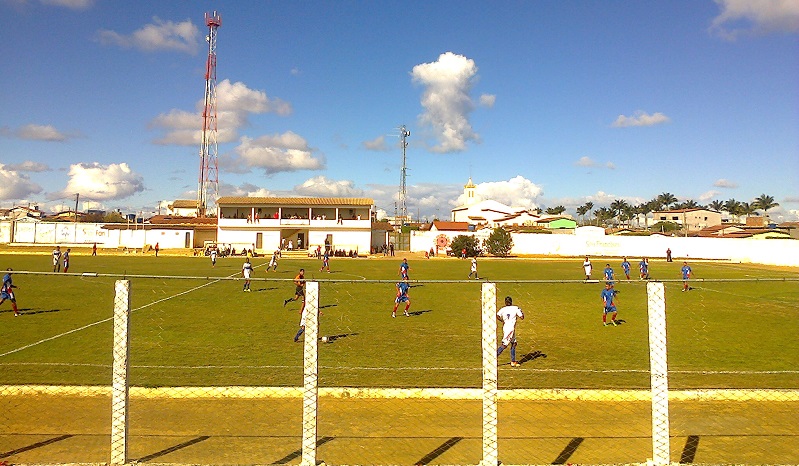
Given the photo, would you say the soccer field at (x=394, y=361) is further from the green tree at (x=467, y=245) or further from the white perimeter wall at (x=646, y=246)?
the white perimeter wall at (x=646, y=246)

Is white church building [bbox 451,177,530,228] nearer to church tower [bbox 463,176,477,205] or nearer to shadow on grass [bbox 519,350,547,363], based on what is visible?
church tower [bbox 463,176,477,205]

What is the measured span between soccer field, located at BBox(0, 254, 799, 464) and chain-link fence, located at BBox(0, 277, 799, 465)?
51mm

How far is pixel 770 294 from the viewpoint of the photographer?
25.5m

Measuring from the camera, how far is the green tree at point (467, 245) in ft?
189

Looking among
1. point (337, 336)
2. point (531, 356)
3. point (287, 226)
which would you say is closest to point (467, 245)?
point (287, 226)

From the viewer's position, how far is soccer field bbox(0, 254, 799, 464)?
702 cm

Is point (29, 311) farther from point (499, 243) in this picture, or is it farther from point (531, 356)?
point (499, 243)

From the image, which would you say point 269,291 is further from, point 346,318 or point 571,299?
point 571,299

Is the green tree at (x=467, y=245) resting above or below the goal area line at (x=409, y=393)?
above

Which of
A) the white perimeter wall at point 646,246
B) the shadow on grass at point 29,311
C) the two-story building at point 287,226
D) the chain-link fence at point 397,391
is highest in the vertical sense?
the two-story building at point 287,226

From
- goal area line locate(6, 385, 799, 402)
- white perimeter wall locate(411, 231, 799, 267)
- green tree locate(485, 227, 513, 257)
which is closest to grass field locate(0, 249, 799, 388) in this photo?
goal area line locate(6, 385, 799, 402)

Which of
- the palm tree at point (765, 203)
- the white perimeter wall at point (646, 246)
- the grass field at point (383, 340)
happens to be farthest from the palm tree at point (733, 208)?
the grass field at point (383, 340)

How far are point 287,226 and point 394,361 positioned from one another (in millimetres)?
53832

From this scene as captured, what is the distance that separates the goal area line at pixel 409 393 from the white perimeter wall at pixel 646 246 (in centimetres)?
5160
